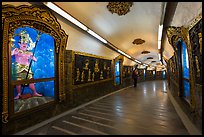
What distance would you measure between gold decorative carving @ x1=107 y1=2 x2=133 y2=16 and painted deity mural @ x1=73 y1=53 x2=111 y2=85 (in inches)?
96.5

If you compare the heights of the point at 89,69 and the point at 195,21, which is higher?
the point at 195,21

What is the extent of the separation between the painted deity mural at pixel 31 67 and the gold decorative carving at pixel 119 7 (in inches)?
84.1

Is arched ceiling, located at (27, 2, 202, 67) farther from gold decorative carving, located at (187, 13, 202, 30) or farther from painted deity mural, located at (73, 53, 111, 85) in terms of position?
painted deity mural, located at (73, 53, 111, 85)

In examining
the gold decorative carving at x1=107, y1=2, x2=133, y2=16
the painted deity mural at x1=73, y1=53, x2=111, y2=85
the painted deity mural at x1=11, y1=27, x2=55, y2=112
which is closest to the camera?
the painted deity mural at x1=11, y1=27, x2=55, y2=112

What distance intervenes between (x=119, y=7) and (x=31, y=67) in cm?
324

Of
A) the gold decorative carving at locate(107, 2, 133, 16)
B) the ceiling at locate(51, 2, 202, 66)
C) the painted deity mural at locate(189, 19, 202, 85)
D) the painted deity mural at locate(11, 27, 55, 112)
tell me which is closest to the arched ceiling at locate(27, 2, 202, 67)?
the ceiling at locate(51, 2, 202, 66)

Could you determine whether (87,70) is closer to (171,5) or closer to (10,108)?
(10,108)

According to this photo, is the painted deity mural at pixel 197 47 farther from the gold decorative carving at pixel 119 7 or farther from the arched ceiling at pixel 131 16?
the gold decorative carving at pixel 119 7

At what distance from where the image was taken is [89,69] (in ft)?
22.0

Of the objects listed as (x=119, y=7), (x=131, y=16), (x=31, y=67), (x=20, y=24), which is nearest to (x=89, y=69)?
(x=31, y=67)

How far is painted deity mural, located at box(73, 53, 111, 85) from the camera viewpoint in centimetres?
569

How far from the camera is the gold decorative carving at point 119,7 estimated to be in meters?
3.77

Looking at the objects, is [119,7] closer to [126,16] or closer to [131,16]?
[126,16]

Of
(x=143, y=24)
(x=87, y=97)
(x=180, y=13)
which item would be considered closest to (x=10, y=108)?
(x=87, y=97)
